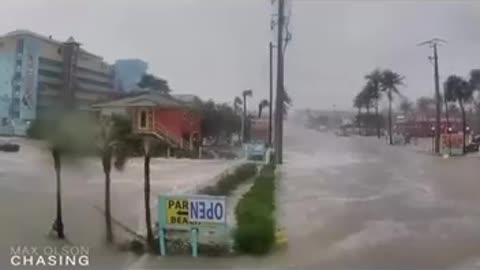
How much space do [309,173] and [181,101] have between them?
57 centimetres

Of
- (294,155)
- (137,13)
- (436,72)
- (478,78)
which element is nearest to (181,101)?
(137,13)

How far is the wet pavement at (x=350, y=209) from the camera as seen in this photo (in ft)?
6.61

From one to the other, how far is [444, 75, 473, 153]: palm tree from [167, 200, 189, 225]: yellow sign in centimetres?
107

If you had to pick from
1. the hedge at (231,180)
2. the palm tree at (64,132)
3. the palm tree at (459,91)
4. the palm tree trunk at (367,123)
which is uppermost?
the palm tree at (459,91)

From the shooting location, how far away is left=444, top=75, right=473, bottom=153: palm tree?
2084 mm

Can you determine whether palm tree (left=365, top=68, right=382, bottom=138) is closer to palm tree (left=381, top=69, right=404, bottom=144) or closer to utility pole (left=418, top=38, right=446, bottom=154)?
palm tree (left=381, top=69, right=404, bottom=144)

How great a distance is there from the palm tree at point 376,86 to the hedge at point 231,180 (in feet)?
1.64

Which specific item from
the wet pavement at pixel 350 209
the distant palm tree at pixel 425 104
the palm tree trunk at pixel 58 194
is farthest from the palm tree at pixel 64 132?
the distant palm tree at pixel 425 104

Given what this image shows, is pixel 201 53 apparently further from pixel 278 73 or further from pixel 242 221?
pixel 242 221

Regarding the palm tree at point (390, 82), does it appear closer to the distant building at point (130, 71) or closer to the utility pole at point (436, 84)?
the utility pole at point (436, 84)

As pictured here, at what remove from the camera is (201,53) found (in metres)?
2.05

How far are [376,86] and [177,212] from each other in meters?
0.88

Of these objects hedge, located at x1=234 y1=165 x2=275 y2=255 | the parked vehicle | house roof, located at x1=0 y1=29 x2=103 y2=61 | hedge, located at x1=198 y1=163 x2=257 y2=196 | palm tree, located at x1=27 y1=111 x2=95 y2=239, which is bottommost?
hedge, located at x1=234 y1=165 x2=275 y2=255

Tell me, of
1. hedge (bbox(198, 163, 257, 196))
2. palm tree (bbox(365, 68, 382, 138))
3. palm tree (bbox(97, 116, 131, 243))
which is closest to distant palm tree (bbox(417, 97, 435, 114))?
palm tree (bbox(365, 68, 382, 138))
